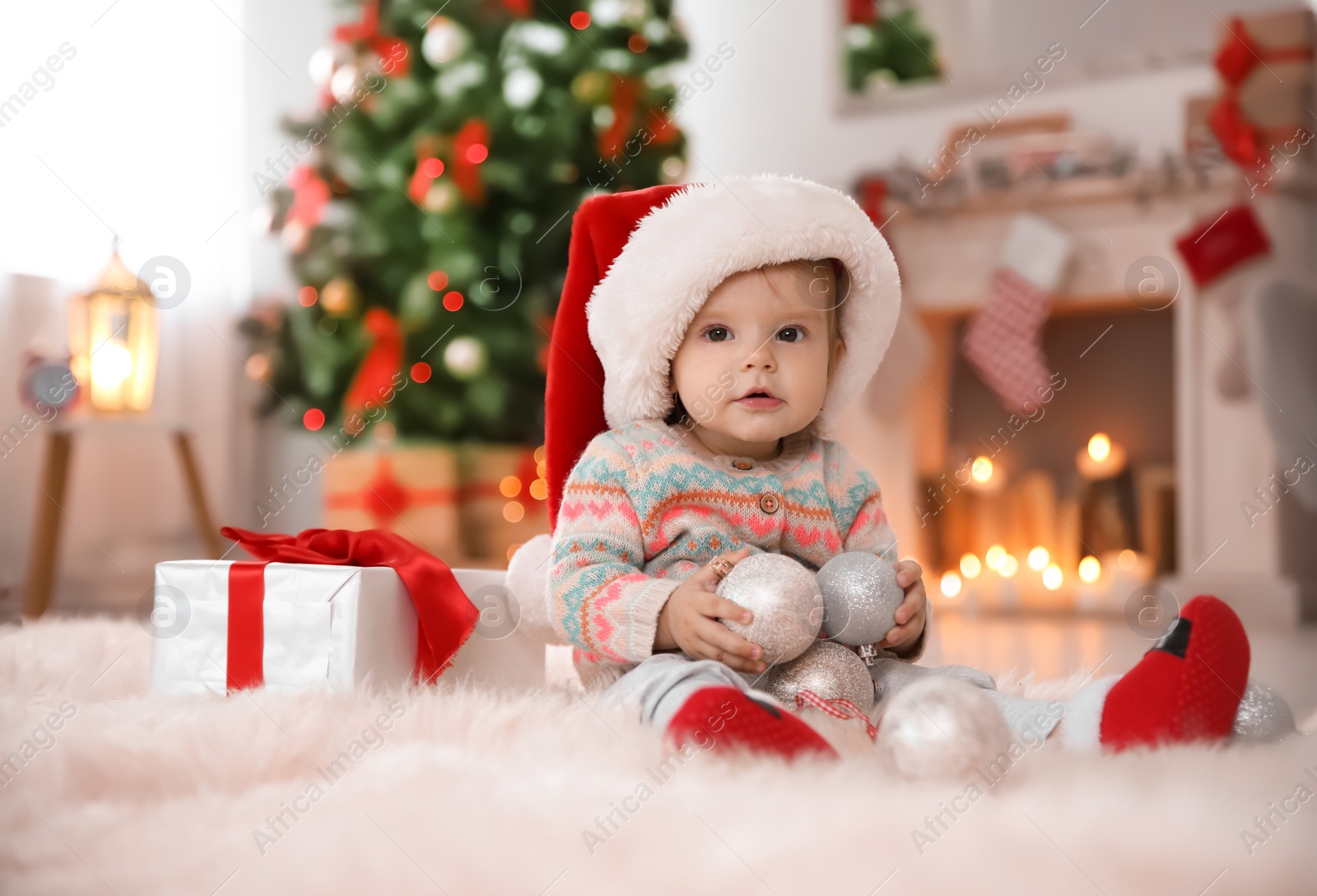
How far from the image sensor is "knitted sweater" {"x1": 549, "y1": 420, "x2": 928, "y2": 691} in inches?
38.3

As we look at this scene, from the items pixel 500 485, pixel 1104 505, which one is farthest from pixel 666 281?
pixel 1104 505

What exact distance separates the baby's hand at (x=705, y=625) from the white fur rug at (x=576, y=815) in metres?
0.09

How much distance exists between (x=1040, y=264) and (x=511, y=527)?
145 centimetres

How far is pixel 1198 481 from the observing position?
2691 mm

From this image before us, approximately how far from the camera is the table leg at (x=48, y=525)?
7.34 feet

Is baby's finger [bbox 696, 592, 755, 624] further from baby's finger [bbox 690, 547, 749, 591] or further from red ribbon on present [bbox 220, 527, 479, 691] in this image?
red ribbon on present [bbox 220, 527, 479, 691]

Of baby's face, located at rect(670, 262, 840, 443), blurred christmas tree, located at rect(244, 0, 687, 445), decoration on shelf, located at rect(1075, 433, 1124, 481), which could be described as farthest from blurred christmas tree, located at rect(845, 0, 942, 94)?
baby's face, located at rect(670, 262, 840, 443)

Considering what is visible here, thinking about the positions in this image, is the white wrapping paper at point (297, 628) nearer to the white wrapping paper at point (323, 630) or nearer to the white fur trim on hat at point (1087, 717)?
the white wrapping paper at point (323, 630)

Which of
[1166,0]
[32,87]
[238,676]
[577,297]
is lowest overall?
[238,676]

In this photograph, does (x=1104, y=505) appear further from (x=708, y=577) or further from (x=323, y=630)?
(x=323, y=630)

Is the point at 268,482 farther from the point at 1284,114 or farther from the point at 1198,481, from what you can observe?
the point at 1284,114

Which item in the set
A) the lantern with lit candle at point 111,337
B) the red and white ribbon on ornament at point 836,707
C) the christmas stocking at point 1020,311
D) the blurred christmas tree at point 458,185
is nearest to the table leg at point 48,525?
the lantern with lit candle at point 111,337

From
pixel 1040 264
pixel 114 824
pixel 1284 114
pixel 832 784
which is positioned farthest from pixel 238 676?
pixel 1284 114

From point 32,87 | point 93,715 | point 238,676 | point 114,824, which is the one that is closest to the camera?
point 114,824
